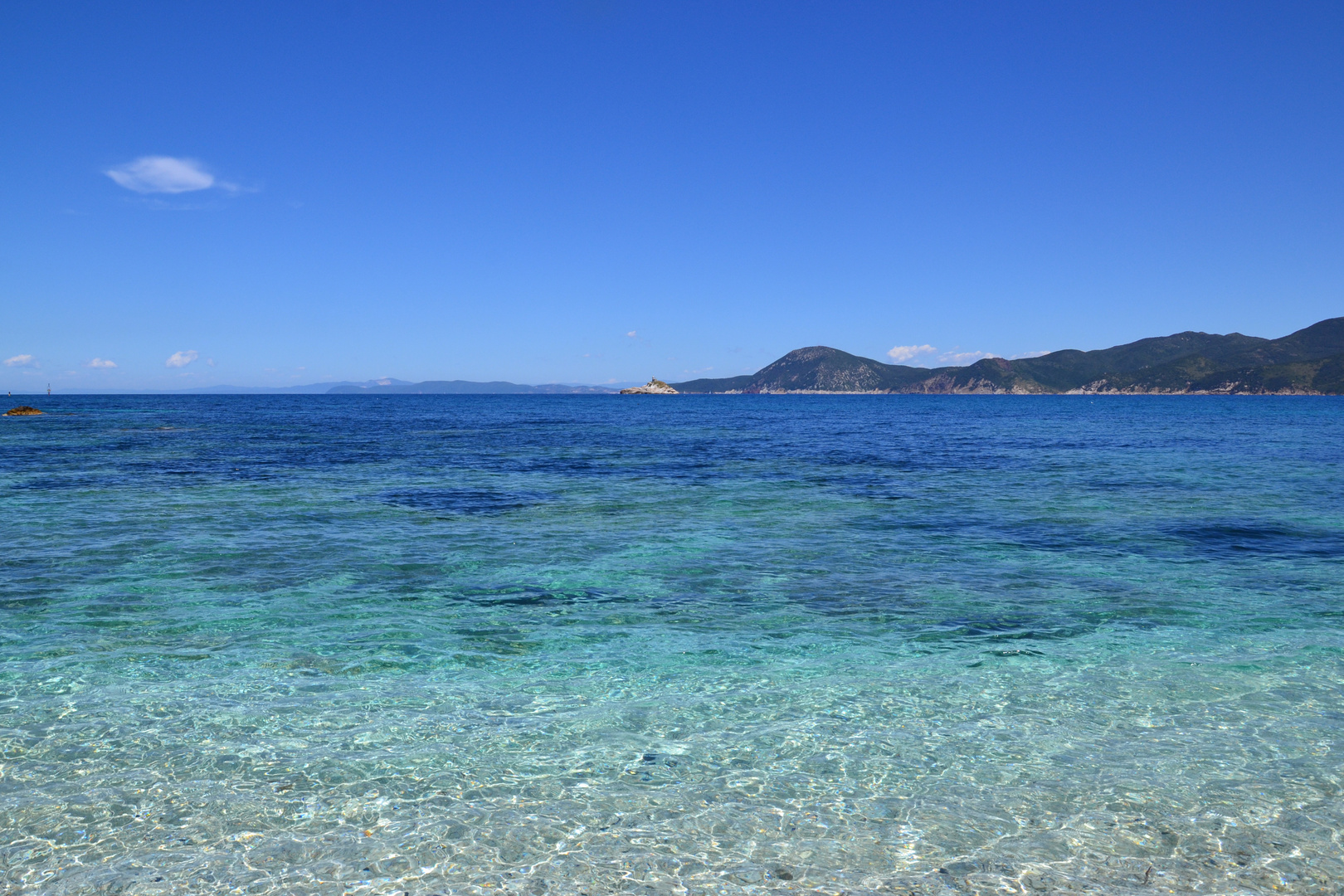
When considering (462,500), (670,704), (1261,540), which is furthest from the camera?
(462,500)

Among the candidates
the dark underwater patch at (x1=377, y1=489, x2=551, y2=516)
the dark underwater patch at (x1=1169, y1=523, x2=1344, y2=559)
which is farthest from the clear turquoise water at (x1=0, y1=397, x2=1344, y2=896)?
the dark underwater patch at (x1=377, y1=489, x2=551, y2=516)

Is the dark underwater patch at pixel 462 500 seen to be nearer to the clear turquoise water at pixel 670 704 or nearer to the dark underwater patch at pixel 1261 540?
the clear turquoise water at pixel 670 704

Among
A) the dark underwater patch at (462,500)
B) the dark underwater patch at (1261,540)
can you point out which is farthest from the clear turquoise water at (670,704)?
the dark underwater patch at (462,500)

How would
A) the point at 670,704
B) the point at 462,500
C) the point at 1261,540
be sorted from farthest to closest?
the point at 462,500 → the point at 1261,540 → the point at 670,704

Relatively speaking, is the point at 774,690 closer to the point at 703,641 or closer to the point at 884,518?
the point at 703,641

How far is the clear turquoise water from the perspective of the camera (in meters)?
6.14

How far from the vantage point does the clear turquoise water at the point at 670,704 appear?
6145 millimetres

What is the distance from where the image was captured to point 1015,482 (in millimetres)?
32375

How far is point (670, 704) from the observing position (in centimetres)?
924

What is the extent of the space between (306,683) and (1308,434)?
253ft

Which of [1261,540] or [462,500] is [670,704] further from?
[462,500]

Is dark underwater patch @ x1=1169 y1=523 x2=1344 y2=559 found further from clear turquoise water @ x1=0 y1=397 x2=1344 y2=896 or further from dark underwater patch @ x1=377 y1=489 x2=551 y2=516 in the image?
dark underwater patch @ x1=377 y1=489 x2=551 y2=516

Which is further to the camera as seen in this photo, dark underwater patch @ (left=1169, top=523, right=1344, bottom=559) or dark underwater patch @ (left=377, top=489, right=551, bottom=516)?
dark underwater patch @ (left=377, top=489, right=551, bottom=516)

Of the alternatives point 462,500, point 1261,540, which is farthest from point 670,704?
point 462,500
